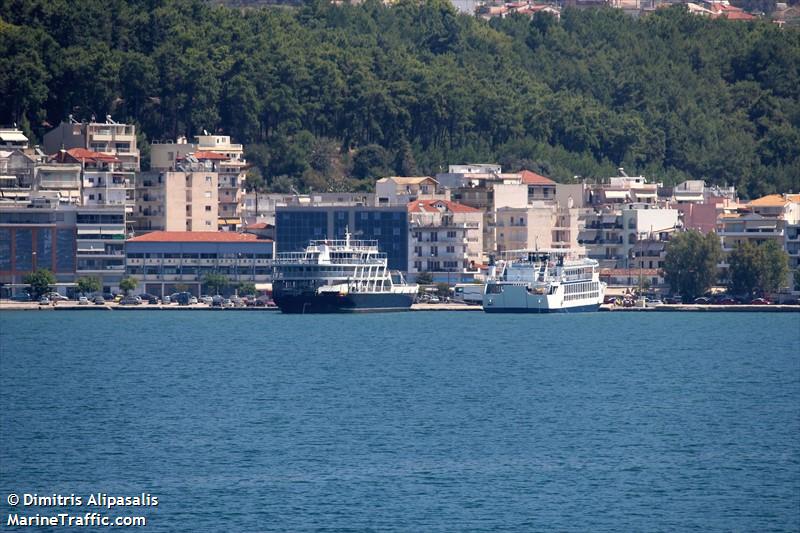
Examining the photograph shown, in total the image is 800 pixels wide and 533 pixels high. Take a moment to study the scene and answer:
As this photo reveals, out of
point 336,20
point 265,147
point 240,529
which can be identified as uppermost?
point 336,20

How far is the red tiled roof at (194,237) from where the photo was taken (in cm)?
11788

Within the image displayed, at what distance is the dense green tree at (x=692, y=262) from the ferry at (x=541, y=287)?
444 centimetres

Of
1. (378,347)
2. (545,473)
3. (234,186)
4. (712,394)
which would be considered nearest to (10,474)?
(545,473)

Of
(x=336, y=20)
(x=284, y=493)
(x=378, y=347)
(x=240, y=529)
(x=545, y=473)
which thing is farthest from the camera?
(x=336, y=20)

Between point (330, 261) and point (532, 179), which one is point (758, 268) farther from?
point (330, 261)

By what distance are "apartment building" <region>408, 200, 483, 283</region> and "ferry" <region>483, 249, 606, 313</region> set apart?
5.27 metres

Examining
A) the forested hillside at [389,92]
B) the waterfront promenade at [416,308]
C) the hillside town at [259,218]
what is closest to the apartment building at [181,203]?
the hillside town at [259,218]

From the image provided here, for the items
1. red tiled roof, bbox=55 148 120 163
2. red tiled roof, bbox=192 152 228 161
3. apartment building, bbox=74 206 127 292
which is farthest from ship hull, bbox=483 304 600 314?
red tiled roof, bbox=55 148 120 163

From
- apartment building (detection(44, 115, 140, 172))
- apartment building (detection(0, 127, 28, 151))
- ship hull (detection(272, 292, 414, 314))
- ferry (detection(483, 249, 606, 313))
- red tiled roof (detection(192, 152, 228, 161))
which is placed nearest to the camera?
ship hull (detection(272, 292, 414, 314))

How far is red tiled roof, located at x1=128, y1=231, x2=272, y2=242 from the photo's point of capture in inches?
4641

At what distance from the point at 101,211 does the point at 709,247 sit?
34.2 meters

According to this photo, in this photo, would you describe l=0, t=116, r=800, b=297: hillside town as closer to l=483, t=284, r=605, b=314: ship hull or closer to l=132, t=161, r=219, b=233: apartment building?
l=132, t=161, r=219, b=233: apartment building

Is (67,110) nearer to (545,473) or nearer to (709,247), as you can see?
(709,247)

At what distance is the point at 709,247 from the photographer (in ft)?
379
